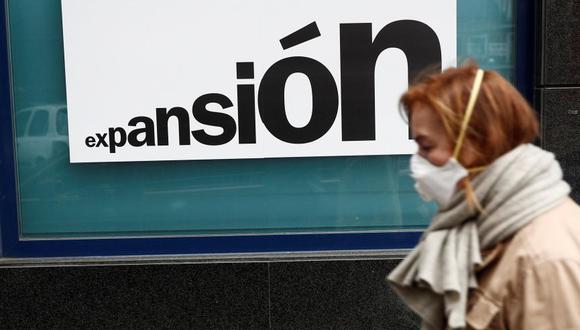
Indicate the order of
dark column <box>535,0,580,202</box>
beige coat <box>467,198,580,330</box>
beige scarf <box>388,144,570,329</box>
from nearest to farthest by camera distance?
beige coat <box>467,198,580,330</box> < beige scarf <box>388,144,570,329</box> < dark column <box>535,0,580,202</box>

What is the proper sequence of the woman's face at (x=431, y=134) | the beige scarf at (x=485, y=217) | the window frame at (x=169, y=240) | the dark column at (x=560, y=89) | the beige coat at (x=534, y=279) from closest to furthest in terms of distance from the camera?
the beige coat at (x=534, y=279) → the beige scarf at (x=485, y=217) → the woman's face at (x=431, y=134) → the dark column at (x=560, y=89) → the window frame at (x=169, y=240)

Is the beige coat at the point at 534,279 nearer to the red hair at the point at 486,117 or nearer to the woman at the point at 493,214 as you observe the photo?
the woman at the point at 493,214

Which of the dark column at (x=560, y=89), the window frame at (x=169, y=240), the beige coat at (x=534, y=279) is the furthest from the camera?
the window frame at (x=169, y=240)

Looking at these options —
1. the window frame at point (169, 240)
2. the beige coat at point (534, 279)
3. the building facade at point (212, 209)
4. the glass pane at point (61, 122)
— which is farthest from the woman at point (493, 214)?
the glass pane at point (61, 122)

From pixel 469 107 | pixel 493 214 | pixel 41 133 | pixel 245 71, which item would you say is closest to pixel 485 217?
pixel 493 214

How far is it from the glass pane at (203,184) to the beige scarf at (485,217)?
142 inches

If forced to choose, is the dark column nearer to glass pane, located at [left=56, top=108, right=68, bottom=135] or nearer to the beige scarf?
glass pane, located at [left=56, top=108, right=68, bottom=135]

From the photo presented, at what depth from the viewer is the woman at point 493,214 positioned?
189cm

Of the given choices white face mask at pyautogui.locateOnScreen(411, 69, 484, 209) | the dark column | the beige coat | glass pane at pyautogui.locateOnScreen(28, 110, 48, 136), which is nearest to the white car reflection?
glass pane at pyautogui.locateOnScreen(28, 110, 48, 136)

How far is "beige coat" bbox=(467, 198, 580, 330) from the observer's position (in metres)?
1.87

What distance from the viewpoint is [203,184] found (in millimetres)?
5742

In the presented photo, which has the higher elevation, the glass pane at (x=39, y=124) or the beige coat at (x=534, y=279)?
the glass pane at (x=39, y=124)

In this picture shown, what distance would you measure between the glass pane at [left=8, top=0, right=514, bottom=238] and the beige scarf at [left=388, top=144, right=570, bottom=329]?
142 inches

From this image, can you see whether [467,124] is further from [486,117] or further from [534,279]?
[534,279]
